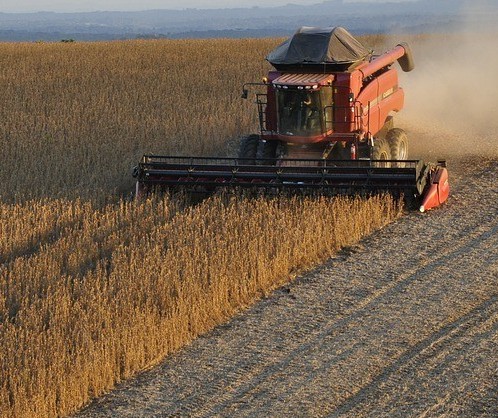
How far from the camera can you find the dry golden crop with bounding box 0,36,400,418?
6160 millimetres

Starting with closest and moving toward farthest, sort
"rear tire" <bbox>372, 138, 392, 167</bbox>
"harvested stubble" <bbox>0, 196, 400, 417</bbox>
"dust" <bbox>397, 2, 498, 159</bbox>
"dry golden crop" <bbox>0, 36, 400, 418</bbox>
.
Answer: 1. "harvested stubble" <bbox>0, 196, 400, 417</bbox>
2. "dry golden crop" <bbox>0, 36, 400, 418</bbox>
3. "rear tire" <bbox>372, 138, 392, 167</bbox>
4. "dust" <bbox>397, 2, 498, 159</bbox>

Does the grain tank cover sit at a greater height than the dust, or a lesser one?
greater

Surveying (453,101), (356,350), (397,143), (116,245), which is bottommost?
(356,350)

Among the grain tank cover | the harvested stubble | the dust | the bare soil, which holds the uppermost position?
the grain tank cover

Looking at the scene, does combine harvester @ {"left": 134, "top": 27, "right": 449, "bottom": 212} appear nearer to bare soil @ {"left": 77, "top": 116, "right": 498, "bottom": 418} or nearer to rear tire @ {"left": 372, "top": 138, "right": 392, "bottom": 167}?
rear tire @ {"left": 372, "top": 138, "right": 392, "bottom": 167}

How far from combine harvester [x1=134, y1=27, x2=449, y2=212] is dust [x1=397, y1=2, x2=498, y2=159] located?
2616mm

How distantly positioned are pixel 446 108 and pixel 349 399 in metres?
12.6

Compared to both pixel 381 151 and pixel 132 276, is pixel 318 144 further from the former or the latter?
pixel 132 276

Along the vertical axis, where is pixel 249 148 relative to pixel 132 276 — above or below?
above

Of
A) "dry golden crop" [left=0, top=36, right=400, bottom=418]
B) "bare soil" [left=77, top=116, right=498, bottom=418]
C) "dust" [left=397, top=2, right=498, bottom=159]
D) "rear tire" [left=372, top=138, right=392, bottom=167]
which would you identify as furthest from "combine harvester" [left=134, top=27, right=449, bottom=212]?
"dust" [left=397, top=2, right=498, bottom=159]

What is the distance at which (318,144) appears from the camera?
11.1 m

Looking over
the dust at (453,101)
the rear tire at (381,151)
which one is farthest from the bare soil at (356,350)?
the dust at (453,101)

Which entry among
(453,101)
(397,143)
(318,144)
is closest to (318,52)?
(318,144)

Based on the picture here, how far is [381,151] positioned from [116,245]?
3811 millimetres
